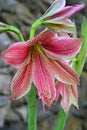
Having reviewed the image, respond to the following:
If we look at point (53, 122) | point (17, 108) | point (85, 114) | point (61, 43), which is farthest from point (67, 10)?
point (85, 114)

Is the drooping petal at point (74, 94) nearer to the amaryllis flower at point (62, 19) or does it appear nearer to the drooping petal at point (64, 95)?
the drooping petal at point (64, 95)

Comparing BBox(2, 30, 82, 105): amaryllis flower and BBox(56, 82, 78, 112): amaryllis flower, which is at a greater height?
BBox(2, 30, 82, 105): amaryllis flower

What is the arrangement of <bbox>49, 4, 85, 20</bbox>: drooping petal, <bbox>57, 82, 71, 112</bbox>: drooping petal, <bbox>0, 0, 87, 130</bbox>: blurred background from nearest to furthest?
<bbox>49, 4, 85, 20</bbox>: drooping petal → <bbox>57, 82, 71, 112</bbox>: drooping petal → <bbox>0, 0, 87, 130</bbox>: blurred background

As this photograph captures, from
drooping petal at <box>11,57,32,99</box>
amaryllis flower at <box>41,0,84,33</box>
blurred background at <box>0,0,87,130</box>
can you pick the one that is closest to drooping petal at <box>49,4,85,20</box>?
amaryllis flower at <box>41,0,84,33</box>

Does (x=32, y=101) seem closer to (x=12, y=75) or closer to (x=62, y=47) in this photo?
(x=62, y=47)

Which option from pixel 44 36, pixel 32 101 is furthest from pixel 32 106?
pixel 44 36

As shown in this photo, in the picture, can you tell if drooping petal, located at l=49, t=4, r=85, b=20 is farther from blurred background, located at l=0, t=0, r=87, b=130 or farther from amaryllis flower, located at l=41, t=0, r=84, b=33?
blurred background, located at l=0, t=0, r=87, b=130

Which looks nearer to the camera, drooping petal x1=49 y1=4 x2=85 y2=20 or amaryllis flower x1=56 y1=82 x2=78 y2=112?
drooping petal x1=49 y1=4 x2=85 y2=20

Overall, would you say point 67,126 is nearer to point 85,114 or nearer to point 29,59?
point 85,114

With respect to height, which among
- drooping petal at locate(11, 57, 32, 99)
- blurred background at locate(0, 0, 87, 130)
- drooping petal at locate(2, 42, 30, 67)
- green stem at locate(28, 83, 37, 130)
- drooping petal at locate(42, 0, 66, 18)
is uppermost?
drooping petal at locate(42, 0, 66, 18)
